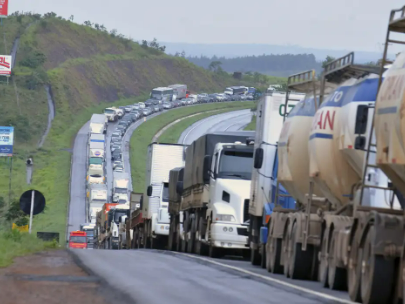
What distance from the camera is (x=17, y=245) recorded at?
95.3 ft

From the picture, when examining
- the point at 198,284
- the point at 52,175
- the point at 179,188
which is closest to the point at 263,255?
the point at 198,284

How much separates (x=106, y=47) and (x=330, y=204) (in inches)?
7210

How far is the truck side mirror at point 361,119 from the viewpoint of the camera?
1454 cm

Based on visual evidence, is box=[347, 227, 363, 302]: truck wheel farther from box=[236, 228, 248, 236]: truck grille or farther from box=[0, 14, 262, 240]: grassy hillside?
box=[0, 14, 262, 240]: grassy hillside

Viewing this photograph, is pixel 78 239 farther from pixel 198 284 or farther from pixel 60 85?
pixel 60 85

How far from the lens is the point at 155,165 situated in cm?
4297

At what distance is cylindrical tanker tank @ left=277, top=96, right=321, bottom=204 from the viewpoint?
751 inches

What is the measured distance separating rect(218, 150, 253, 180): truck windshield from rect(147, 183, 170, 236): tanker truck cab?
1308 centimetres

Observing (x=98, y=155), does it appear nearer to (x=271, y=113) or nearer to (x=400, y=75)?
(x=271, y=113)

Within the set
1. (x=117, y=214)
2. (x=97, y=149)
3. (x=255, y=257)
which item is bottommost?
(x=117, y=214)

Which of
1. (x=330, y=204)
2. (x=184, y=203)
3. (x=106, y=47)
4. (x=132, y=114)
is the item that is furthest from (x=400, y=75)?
(x=106, y=47)

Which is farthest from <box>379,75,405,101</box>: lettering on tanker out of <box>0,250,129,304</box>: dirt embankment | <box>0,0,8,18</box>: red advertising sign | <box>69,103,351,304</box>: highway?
<box>0,0,8,18</box>: red advertising sign

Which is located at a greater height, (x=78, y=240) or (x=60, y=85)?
(x=60, y=85)

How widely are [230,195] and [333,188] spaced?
1052cm
